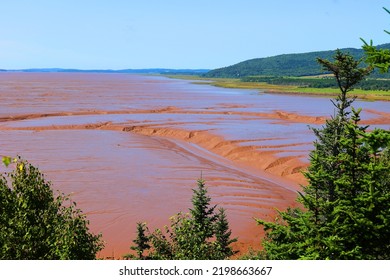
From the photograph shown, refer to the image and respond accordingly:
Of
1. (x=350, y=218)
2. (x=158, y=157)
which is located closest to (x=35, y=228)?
(x=350, y=218)

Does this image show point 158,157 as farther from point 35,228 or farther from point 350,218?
point 350,218

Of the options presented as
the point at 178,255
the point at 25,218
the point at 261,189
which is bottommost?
the point at 261,189

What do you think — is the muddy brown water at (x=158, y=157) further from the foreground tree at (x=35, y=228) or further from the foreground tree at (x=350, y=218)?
the foreground tree at (x=350, y=218)

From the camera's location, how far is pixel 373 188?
1012 cm

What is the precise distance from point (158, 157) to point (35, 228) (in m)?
36.0

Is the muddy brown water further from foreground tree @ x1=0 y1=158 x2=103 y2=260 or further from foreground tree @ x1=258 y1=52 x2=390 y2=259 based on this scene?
foreground tree @ x1=258 y1=52 x2=390 y2=259

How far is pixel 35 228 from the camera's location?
430 inches

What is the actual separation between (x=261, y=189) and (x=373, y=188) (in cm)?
2584

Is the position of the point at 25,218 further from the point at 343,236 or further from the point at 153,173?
the point at 153,173

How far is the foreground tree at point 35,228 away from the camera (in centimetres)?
1067

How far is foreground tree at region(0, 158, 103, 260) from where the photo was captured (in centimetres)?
1067

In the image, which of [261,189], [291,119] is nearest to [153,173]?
[261,189]

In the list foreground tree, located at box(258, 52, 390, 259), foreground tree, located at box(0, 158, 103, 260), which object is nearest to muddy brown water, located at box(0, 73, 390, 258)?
foreground tree, located at box(0, 158, 103, 260)

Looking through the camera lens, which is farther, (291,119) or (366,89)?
(366,89)
